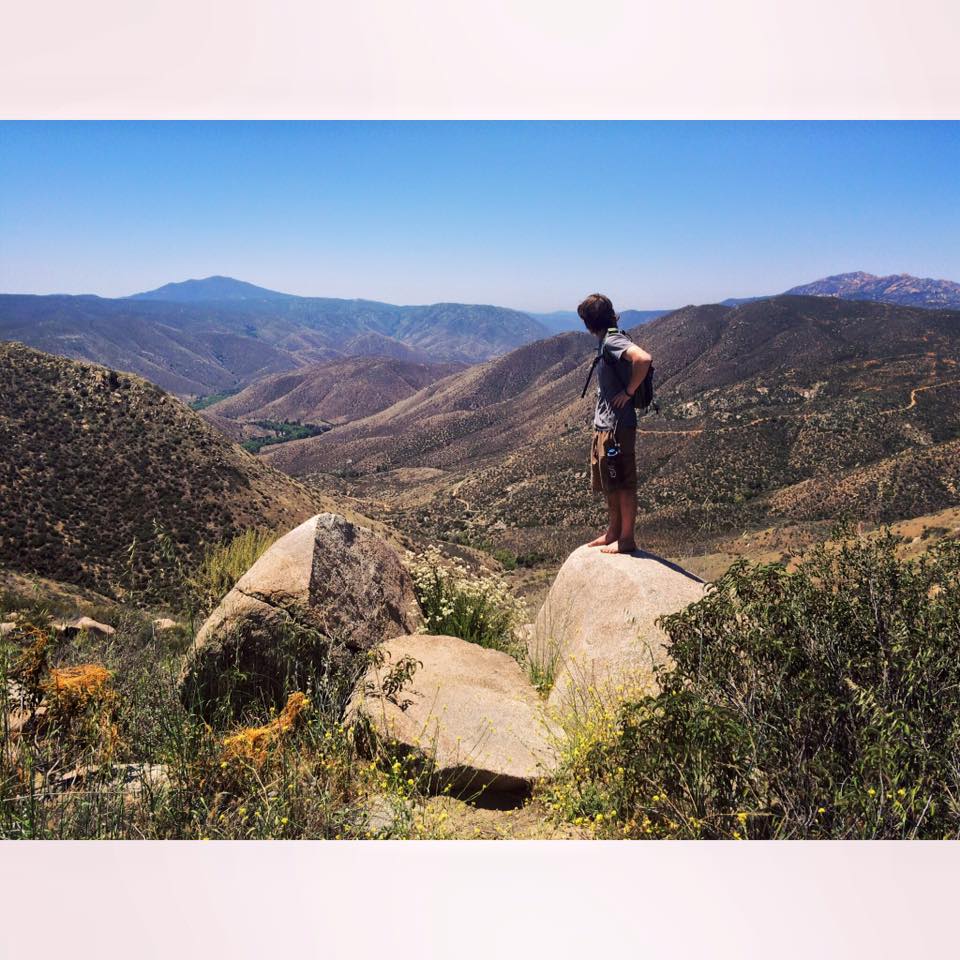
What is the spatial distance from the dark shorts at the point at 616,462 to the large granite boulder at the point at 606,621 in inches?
23.5

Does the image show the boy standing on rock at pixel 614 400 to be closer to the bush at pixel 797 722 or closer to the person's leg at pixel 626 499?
the person's leg at pixel 626 499

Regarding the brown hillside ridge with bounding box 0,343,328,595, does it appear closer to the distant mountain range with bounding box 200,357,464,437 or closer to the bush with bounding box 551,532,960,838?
the bush with bounding box 551,532,960,838

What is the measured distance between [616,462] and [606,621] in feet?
3.66

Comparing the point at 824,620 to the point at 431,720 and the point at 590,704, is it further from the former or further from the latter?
the point at 431,720

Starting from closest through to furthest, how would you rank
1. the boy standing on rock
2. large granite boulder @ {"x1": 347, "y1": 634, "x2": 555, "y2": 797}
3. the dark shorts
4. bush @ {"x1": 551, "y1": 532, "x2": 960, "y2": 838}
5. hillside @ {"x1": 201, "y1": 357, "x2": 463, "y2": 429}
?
bush @ {"x1": 551, "y1": 532, "x2": 960, "y2": 838}
large granite boulder @ {"x1": 347, "y1": 634, "x2": 555, "y2": 797}
the boy standing on rock
the dark shorts
hillside @ {"x1": 201, "y1": 357, "x2": 463, "y2": 429}

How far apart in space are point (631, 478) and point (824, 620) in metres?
2.04

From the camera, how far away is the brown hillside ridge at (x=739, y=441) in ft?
94.6

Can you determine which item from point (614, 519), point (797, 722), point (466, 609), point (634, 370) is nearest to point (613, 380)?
point (634, 370)

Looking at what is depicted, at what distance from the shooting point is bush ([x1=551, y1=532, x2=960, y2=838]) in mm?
2219

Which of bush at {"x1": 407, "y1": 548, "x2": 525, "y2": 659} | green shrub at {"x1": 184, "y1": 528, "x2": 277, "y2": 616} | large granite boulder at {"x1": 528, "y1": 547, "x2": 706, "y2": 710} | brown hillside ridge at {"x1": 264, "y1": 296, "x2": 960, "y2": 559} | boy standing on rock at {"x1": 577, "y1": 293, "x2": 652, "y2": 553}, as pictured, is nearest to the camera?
large granite boulder at {"x1": 528, "y1": 547, "x2": 706, "y2": 710}

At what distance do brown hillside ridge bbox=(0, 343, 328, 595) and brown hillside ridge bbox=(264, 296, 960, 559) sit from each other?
42.5 ft

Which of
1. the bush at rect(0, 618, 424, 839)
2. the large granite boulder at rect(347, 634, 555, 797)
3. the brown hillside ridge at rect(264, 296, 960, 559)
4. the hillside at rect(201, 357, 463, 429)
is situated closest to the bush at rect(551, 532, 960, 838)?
the large granite boulder at rect(347, 634, 555, 797)

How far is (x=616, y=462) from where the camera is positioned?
4.59 meters
